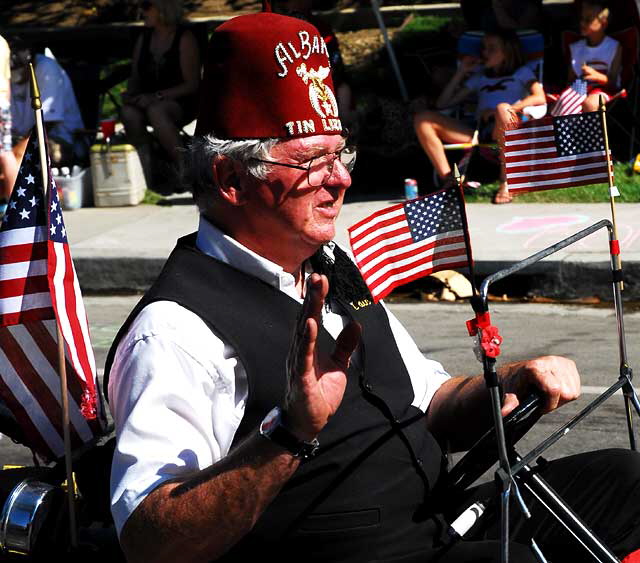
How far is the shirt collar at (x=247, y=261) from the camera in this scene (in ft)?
8.55

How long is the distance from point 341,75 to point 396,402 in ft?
26.1

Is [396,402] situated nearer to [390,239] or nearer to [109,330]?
[390,239]

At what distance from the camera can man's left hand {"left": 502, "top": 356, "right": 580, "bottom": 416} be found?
2.61 m

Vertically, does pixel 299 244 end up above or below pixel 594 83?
above

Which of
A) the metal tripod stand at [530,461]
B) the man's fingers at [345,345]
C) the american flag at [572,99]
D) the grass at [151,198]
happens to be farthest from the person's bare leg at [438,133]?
the man's fingers at [345,345]

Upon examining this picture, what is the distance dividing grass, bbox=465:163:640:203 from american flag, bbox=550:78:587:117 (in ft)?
1.98

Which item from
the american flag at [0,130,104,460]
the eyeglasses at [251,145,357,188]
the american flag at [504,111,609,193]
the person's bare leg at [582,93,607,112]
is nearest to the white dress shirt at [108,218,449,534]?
the american flag at [0,130,104,460]

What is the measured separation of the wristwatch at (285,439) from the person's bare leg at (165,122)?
8429 mm

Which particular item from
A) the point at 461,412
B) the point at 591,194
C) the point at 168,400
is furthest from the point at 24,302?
the point at 591,194

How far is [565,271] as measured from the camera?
7.35 m

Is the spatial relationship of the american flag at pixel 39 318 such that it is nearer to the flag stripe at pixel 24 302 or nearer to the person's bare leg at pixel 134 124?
the flag stripe at pixel 24 302

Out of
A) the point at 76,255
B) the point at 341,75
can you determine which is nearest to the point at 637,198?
the point at 341,75

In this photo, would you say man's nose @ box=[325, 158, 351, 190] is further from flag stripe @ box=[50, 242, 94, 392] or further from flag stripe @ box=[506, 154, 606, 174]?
flag stripe @ box=[506, 154, 606, 174]

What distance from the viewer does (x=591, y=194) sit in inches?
362
